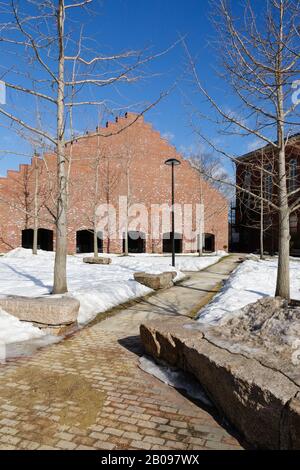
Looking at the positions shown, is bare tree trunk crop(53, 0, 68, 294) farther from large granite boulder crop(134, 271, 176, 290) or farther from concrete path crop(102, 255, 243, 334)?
large granite boulder crop(134, 271, 176, 290)

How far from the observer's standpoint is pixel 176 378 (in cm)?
417

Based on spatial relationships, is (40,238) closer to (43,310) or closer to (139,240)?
(139,240)

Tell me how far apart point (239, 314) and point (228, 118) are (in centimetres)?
443

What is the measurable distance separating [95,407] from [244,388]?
5.00ft

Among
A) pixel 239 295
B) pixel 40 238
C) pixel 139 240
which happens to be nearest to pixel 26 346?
pixel 239 295

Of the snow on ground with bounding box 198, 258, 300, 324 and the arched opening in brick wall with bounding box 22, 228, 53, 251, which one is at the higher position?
the arched opening in brick wall with bounding box 22, 228, 53, 251

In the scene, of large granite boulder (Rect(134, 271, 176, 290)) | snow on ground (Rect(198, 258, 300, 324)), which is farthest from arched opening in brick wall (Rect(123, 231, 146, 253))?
large granite boulder (Rect(134, 271, 176, 290))

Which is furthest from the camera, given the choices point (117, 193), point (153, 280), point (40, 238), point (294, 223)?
point (294, 223)

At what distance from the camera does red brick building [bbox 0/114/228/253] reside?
24156 mm

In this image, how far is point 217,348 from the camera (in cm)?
375

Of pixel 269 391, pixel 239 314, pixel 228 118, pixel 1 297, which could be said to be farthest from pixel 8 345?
pixel 228 118

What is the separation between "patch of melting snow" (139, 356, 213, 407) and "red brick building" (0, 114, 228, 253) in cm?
1976

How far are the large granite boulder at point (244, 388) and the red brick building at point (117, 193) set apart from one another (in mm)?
20302

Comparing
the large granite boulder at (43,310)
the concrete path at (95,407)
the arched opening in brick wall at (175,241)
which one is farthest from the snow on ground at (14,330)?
the arched opening in brick wall at (175,241)
